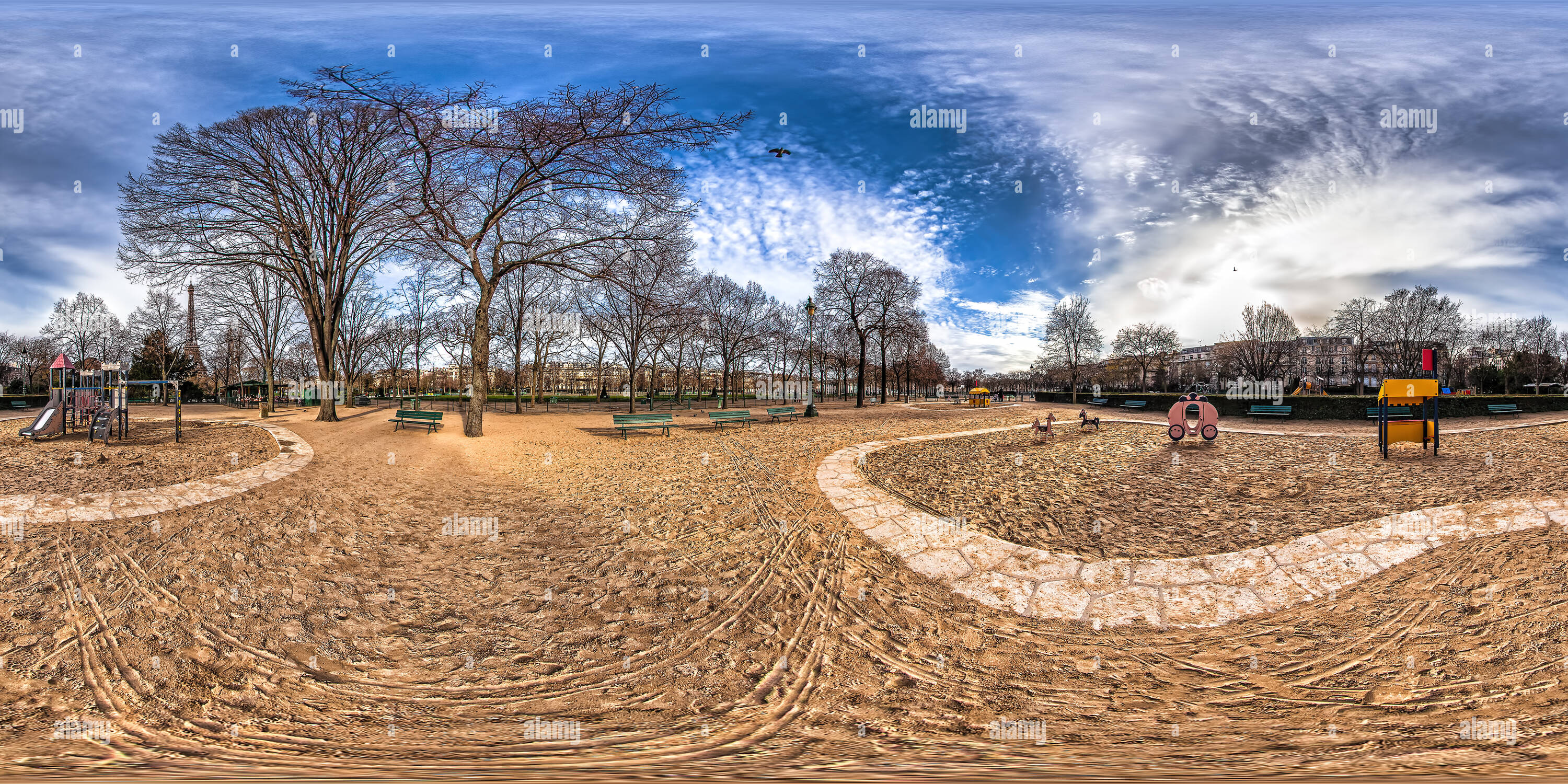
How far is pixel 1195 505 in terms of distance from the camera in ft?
27.5

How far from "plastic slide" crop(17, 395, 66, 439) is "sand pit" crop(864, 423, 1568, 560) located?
18317 millimetres

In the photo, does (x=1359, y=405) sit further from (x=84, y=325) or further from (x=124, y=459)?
(x=84, y=325)

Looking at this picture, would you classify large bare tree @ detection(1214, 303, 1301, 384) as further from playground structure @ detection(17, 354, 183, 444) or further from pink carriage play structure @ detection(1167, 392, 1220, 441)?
playground structure @ detection(17, 354, 183, 444)

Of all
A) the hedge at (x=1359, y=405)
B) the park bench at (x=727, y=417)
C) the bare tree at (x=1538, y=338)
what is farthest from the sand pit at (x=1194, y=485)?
the bare tree at (x=1538, y=338)

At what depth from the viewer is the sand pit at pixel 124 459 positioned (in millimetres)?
8195

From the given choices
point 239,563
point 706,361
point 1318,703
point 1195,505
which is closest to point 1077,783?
point 1318,703

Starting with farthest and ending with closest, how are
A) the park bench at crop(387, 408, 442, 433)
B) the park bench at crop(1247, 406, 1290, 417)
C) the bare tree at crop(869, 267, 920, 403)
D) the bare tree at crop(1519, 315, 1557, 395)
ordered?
1. the bare tree at crop(1519, 315, 1557, 395)
2. the bare tree at crop(869, 267, 920, 403)
3. the park bench at crop(1247, 406, 1290, 417)
4. the park bench at crop(387, 408, 442, 433)

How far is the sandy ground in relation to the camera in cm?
327

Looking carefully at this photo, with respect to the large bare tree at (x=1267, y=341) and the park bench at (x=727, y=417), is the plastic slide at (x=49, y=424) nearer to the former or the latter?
the park bench at (x=727, y=417)

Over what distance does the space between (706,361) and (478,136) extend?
33145 millimetres

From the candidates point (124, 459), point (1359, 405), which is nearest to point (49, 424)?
point (124, 459)

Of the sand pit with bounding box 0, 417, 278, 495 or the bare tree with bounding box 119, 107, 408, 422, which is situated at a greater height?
the bare tree with bounding box 119, 107, 408, 422

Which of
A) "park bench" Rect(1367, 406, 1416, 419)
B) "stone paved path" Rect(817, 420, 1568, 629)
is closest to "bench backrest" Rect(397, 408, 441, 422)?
"stone paved path" Rect(817, 420, 1568, 629)

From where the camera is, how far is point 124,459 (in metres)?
9.79
